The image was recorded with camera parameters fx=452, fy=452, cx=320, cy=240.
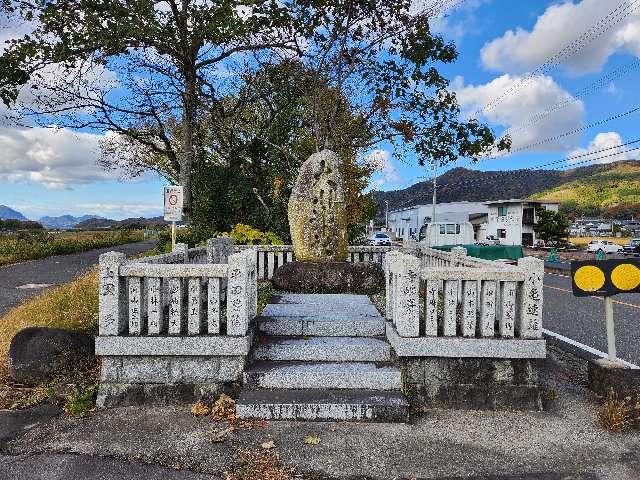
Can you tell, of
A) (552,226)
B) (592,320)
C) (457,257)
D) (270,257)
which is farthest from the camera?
(552,226)

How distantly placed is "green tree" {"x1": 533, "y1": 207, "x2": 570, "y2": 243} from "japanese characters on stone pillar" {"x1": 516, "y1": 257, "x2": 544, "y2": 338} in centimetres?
4326

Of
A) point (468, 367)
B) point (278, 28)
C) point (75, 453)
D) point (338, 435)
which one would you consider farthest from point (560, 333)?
point (278, 28)

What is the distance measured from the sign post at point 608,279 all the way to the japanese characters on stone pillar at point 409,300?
5.45ft

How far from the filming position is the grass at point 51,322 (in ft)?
16.4

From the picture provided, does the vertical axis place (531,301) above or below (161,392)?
above

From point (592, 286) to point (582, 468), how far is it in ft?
6.73

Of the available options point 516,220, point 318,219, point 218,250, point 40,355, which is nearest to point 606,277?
point 318,219

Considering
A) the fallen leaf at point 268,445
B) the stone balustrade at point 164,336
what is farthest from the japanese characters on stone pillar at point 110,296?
the fallen leaf at point 268,445

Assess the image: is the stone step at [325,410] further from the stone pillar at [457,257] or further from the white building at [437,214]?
the white building at [437,214]

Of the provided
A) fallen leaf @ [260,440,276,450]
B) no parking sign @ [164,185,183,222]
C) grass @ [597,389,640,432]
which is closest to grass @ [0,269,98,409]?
no parking sign @ [164,185,183,222]

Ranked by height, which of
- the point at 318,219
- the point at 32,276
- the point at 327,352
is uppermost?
the point at 318,219

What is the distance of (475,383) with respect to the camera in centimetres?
494

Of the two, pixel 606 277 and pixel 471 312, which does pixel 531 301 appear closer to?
pixel 471 312

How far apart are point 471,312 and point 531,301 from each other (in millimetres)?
665
